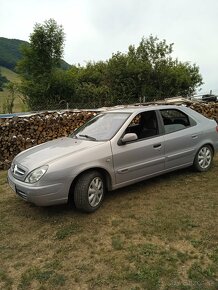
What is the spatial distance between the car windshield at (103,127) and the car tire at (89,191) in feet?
2.36

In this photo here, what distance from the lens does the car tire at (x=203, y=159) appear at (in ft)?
20.5

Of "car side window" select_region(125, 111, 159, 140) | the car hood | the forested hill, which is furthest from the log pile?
the forested hill

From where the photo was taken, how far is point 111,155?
15.9ft

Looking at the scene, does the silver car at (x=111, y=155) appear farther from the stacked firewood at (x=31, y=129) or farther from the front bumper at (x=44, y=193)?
the stacked firewood at (x=31, y=129)

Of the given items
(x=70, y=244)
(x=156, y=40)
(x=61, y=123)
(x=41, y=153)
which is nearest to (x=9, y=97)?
(x=61, y=123)

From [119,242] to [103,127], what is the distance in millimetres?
2220

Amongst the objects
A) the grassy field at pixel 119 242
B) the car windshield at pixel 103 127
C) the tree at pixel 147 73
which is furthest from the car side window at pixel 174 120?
the tree at pixel 147 73

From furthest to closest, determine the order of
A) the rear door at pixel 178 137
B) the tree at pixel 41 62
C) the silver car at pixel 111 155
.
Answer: the tree at pixel 41 62 < the rear door at pixel 178 137 < the silver car at pixel 111 155

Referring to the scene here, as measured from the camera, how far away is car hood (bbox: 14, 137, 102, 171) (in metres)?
4.52

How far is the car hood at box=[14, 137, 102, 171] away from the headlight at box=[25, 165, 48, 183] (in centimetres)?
8

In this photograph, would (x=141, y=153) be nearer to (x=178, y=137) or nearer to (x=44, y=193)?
(x=178, y=137)

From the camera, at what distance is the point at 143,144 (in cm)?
527

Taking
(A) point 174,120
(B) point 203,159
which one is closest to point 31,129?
(A) point 174,120

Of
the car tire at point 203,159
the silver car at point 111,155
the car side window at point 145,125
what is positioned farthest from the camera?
the car tire at point 203,159
